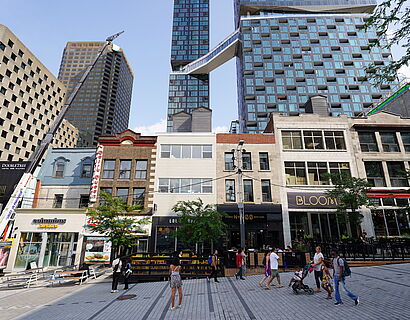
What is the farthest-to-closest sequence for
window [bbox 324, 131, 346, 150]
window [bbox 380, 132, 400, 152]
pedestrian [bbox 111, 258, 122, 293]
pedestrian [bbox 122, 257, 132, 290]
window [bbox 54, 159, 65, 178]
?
1. window [bbox 324, 131, 346, 150]
2. window [bbox 380, 132, 400, 152]
3. window [bbox 54, 159, 65, 178]
4. pedestrian [bbox 122, 257, 132, 290]
5. pedestrian [bbox 111, 258, 122, 293]

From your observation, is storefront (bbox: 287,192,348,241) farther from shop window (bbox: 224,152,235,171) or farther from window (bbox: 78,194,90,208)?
window (bbox: 78,194,90,208)

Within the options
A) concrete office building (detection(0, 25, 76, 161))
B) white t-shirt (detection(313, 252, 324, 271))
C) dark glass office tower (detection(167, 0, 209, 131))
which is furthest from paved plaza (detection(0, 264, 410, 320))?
dark glass office tower (detection(167, 0, 209, 131))

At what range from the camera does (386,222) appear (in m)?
23.6

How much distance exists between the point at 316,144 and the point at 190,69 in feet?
271

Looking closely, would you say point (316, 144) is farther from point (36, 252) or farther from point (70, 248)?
point (36, 252)

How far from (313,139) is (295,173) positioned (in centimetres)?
466

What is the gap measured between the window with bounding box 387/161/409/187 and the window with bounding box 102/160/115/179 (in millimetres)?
29975

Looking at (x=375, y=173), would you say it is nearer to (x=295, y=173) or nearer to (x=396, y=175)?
(x=396, y=175)

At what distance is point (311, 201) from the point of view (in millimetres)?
23922

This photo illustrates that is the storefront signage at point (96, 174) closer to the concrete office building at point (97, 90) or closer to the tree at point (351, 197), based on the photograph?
the tree at point (351, 197)

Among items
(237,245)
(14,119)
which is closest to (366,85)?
(237,245)

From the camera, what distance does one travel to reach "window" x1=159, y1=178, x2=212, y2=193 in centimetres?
2470

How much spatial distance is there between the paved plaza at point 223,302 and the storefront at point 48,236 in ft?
32.8

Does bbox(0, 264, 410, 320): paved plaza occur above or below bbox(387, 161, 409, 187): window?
below
